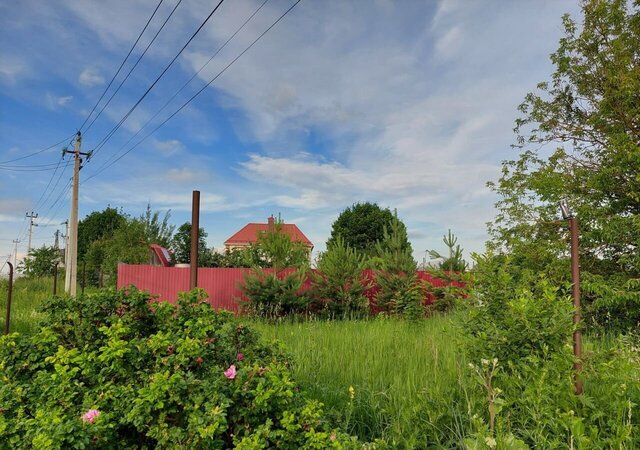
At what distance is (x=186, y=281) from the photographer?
512 inches

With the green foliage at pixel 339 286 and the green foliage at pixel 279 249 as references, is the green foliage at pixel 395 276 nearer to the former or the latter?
the green foliage at pixel 339 286

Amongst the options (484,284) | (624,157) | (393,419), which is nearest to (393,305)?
(624,157)

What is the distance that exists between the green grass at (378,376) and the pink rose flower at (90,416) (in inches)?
44.2

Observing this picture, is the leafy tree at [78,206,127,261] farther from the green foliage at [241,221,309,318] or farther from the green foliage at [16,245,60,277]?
the green foliage at [241,221,309,318]

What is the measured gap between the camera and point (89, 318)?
2.45 meters

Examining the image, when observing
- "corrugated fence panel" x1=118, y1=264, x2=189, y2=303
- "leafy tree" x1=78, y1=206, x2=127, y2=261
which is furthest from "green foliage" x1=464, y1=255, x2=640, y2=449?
"leafy tree" x1=78, y1=206, x2=127, y2=261

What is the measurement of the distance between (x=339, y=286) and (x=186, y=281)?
20.3 feet

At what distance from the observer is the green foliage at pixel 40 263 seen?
2658 centimetres

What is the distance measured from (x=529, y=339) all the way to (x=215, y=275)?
34.8ft

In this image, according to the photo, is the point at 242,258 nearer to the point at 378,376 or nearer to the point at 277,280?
the point at 277,280

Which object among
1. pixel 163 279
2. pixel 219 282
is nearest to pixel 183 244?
pixel 163 279

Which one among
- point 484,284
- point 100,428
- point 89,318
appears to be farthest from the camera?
point 484,284

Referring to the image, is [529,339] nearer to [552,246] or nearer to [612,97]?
[552,246]

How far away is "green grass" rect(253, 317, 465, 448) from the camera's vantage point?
93.8 inches
